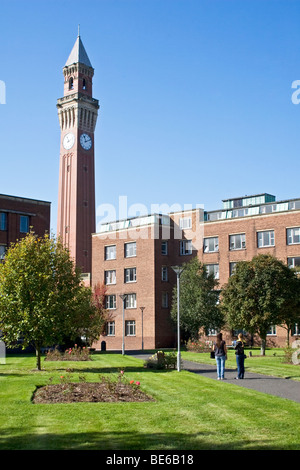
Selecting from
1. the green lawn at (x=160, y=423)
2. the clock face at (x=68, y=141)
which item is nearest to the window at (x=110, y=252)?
the clock face at (x=68, y=141)

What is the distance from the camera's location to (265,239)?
174 feet

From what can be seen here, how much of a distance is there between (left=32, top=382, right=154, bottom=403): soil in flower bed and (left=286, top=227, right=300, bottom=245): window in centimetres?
3741

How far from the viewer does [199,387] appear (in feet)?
58.2

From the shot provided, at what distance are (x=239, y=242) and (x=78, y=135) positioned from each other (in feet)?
129

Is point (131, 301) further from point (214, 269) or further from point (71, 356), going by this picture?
point (71, 356)

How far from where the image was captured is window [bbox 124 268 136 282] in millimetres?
60875

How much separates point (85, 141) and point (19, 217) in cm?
3609

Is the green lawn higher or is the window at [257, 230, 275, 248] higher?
the window at [257, 230, 275, 248]

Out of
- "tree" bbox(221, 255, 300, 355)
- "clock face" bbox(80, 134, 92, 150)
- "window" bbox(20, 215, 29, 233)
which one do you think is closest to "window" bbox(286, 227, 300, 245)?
"tree" bbox(221, 255, 300, 355)

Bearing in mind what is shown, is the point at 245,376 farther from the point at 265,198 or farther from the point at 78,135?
the point at 78,135

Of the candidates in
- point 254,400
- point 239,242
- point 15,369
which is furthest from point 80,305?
point 239,242

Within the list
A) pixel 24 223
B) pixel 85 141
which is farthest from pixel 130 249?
pixel 85 141

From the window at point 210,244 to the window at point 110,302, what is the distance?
40.4 feet

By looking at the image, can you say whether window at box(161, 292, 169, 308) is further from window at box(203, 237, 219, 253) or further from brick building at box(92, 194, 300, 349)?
window at box(203, 237, 219, 253)
